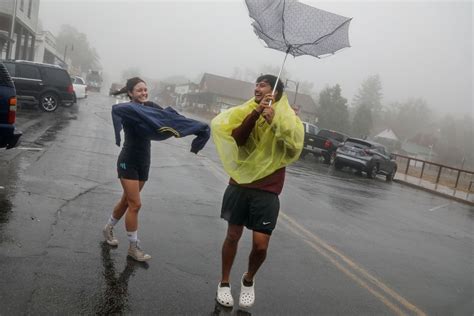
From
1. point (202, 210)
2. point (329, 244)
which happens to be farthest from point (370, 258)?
point (202, 210)

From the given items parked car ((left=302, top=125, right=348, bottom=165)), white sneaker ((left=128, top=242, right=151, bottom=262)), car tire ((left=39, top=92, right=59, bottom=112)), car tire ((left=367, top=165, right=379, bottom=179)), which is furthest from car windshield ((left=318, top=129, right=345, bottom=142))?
white sneaker ((left=128, top=242, right=151, bottom=262))

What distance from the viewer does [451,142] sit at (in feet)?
291

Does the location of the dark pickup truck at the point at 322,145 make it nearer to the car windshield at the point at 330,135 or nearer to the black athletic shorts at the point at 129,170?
the car windshield at the point at 330,135

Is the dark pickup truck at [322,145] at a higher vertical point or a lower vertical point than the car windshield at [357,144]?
lower

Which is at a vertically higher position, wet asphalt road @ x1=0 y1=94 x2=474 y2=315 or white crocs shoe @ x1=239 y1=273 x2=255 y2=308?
white crocs shoe @ x1=239 y1=273 x2=255 y2=308

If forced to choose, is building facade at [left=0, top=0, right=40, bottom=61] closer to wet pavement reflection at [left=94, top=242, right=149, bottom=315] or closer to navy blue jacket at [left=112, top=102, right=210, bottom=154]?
navy blue jacket at [left=112, top=102, right=210, bottom=154]

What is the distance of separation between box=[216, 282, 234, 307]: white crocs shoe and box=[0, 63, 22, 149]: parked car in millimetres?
4468

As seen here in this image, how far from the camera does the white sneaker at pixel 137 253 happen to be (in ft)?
14.9

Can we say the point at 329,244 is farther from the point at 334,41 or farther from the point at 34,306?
the point at 34,306

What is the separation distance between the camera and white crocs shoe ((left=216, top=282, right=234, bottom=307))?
3877mm

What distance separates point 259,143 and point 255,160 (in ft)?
0.49

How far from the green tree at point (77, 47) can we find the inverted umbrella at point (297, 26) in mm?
112557

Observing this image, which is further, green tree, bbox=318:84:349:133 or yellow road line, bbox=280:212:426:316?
green tree, bbox=318:84:349:133

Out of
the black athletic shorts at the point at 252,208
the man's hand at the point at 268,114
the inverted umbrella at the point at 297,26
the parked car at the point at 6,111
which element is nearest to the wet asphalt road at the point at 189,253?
the parked car at the point at 6,111
